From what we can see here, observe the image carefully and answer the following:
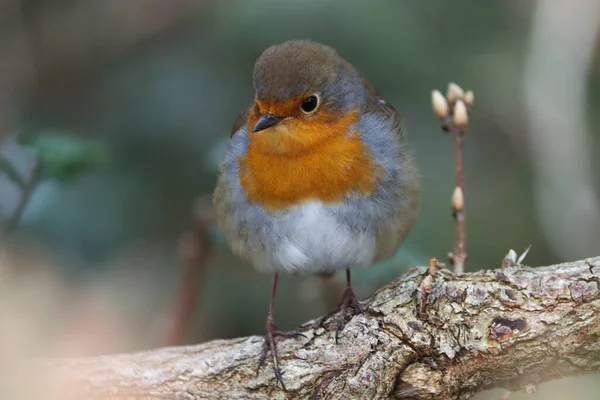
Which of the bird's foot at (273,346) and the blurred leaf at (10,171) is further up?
the blurred leaf at (10,171)

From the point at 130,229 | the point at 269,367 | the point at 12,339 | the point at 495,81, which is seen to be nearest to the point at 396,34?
the point at 495,81

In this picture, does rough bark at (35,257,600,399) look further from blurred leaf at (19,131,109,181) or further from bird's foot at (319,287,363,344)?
blurred leaf at (19,131,109,181)

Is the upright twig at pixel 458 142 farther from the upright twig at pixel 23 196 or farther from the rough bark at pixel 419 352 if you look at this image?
the upright twig at pixel 23 196

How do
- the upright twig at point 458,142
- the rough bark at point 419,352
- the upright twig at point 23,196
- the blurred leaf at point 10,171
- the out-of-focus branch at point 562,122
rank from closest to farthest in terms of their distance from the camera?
the rough bark at point 419,352 → the upright twig at point 458,142 → the upright twig at point 23,196 → the blurred leaf at point 10,171 → the out-of-focus branch at point 562,122

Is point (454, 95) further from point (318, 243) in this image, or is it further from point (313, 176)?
point (318, 243)

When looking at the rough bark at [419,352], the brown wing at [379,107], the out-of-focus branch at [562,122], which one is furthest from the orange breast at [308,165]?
the out-of-focus branch at [562,122]

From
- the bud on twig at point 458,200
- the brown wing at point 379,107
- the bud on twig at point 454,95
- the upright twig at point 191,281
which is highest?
the brown wing at point 379,107

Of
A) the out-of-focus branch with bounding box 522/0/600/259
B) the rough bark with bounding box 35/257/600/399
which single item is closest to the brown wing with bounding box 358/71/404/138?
the rough bark with bounding box 35/257/600/399
